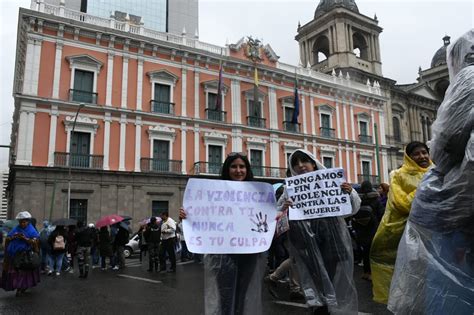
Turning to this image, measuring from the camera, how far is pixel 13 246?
7750mm

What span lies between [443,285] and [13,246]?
790 cm

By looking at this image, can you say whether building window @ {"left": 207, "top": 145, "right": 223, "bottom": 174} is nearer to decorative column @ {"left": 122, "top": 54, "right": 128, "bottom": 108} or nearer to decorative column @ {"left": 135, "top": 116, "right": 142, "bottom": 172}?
decorative column @ {"left": 135, "top": 116, "right": 142, "bottom": 172}

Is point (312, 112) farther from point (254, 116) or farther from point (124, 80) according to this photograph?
point (124, 80)

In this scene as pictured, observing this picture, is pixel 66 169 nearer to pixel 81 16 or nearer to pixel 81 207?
pixel 81 207

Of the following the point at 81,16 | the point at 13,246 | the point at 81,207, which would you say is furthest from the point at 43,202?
the point at 13,246

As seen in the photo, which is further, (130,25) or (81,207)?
(130,25)

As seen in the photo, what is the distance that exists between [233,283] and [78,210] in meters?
19.9

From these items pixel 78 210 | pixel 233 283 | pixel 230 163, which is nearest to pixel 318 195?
pixel 230 163

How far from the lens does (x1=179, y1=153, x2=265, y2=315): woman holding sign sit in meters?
3.23

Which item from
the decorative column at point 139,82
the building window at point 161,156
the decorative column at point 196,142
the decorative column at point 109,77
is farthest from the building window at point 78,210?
the decorative column at point 196,142

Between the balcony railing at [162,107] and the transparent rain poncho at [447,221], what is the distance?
22527 millimetres

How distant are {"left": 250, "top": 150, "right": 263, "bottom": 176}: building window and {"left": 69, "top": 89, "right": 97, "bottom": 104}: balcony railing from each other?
10.9 metres

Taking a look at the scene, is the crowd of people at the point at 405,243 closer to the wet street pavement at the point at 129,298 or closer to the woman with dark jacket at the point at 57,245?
the wet street pavement at the point at 129,298

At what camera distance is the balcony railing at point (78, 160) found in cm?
2072
